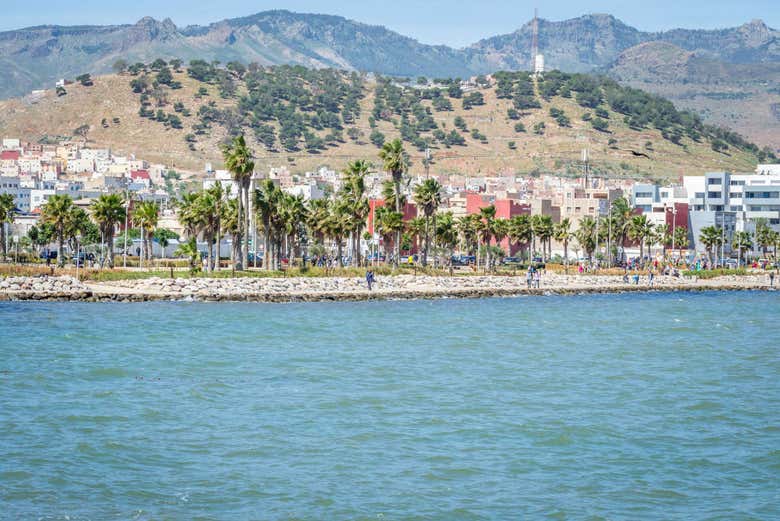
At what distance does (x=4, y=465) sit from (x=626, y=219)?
115 metres

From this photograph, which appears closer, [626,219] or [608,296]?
[608,296]

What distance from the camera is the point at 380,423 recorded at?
33.0 metres

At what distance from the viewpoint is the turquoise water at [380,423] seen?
2483 centimetres

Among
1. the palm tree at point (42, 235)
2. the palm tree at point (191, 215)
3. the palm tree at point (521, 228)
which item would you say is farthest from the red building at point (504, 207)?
the palm tree at point (191, 215)

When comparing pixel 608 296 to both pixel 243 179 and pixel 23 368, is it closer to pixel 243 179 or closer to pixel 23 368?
pixel 243 179

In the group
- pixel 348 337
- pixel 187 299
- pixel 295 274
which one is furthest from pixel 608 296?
pixel 348 337

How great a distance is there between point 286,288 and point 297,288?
95 centimetres

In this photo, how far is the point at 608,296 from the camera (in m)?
95.4

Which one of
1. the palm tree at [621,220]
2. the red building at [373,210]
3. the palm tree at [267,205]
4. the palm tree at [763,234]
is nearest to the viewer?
the palm tree at [267,205]

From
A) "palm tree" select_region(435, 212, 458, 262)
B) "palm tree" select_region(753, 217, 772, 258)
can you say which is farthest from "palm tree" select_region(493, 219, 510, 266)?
"palm tree" select_region(753, 217, 772, 258)

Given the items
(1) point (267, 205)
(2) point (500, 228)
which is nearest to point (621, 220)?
(2) point (500, 228)

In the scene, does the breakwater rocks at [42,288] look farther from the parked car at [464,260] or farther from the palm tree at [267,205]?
the parked car at [464,260]

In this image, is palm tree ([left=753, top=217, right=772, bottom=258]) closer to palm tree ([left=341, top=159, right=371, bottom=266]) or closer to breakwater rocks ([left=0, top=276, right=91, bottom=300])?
palm tree ([left=341, top=159, right=371, bottom=266])

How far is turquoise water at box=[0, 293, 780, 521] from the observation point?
24828 millimetres
